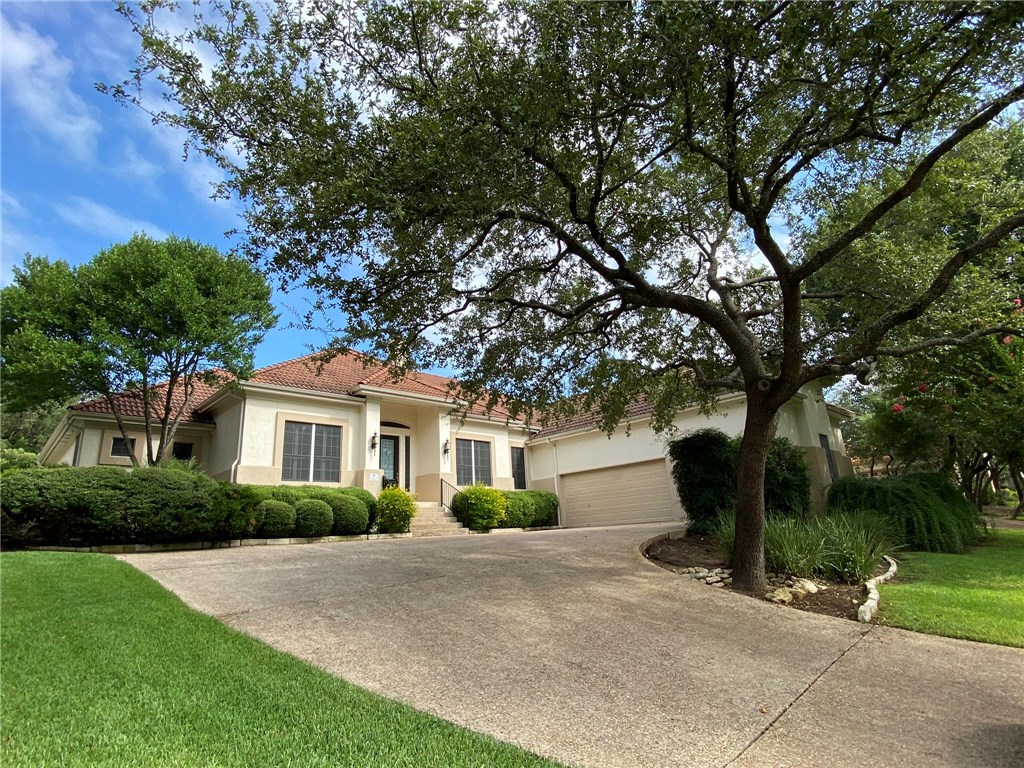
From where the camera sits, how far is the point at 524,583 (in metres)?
7.09

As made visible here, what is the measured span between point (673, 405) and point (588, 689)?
7940 millimetres

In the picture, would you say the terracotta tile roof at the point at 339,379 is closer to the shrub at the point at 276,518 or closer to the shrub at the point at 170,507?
the shrub at the point at 276,518

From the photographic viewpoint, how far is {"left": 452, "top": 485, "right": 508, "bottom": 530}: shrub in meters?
16.8

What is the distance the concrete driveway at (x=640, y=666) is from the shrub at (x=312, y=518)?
216 inches

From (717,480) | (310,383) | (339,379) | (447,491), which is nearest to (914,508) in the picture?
(717,480)

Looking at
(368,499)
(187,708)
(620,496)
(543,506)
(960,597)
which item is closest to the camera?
(187,708)

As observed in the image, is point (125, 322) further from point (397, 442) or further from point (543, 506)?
point (543, 506)

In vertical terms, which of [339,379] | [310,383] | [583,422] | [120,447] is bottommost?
[120,447]

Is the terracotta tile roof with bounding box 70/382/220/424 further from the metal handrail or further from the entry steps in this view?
the metal handrail

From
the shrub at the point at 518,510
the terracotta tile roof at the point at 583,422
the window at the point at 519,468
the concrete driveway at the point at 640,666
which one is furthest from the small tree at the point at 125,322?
the window at the point at 519,468

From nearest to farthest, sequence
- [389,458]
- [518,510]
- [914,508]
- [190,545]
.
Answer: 1. [914,508]
2. [190,545]
3. [518,510]
4. [389,458]

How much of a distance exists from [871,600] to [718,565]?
2.42 m

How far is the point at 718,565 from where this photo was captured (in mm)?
8391

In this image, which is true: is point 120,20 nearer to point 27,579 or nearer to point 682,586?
point 27,579
